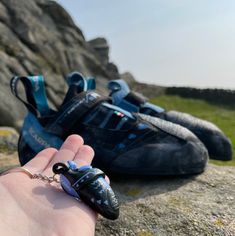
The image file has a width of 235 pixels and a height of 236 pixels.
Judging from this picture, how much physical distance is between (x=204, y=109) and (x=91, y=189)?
38.6ft

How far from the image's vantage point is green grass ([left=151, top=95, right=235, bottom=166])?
10.2 meters

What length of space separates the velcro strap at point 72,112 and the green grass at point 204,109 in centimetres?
602

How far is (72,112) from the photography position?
2.76m

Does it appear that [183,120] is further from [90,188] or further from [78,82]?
[90,188]

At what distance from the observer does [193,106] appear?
45.6ft

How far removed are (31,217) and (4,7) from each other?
10924 millimetres

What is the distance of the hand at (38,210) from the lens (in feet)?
5.57

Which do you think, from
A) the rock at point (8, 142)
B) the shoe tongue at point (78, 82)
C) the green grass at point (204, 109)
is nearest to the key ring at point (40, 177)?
the shoe tongue at point (78, 82)

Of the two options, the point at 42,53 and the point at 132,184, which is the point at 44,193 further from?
the point at 42,53

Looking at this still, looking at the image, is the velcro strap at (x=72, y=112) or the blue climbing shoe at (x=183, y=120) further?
the blue climbing shoe at (x=183, y=120)

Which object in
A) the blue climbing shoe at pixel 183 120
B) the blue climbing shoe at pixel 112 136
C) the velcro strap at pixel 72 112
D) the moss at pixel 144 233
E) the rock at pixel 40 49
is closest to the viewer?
the moss at pixel 144 233

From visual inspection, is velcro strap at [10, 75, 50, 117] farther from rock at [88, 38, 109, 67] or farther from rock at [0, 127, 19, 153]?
rock at [88, 38, 109, 67]

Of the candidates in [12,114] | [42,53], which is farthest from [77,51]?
[12,114]

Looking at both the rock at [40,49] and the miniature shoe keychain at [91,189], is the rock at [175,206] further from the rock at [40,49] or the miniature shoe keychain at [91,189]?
the rock at [40,49]
